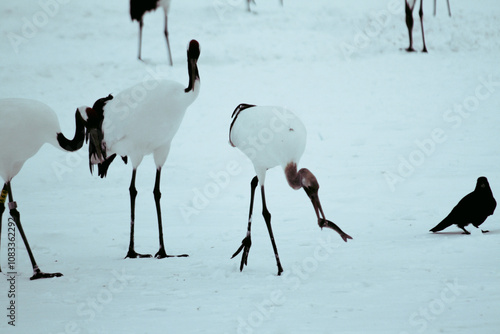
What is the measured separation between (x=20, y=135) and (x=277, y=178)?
376cm

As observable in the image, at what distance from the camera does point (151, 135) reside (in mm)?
4875

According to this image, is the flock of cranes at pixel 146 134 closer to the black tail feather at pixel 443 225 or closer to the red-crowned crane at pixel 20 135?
the red-crowned crane at pixel 20 135

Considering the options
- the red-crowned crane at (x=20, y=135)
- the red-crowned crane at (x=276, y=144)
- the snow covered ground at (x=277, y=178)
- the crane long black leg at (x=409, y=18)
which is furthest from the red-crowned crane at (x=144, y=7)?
the red-crowned crane at (x=276, y=144)

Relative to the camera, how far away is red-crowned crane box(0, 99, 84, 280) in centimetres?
432

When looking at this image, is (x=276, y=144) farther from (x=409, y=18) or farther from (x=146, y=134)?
(x=409, y=18)

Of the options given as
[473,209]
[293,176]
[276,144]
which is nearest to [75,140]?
[276,144]

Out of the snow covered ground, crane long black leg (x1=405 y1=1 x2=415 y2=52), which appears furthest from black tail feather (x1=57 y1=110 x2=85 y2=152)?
crane long black leg (x1=405 y1=1 x2=415 y2=52)

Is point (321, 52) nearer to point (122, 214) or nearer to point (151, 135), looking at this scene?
point (122, 214)

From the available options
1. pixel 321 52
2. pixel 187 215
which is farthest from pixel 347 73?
pixel 187 215

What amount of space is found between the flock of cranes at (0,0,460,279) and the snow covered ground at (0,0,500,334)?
45 centimetres

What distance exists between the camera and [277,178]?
297 inches

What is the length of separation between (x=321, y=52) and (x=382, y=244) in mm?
8230

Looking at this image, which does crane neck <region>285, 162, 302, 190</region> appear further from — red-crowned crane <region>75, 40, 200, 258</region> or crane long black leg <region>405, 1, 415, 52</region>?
crane long black leg <region>405, 1, 415, 52</region>

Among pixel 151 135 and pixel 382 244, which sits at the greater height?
pixel 151 135
